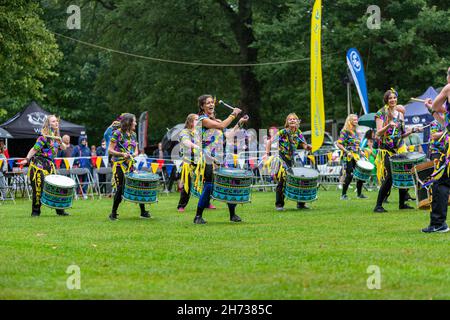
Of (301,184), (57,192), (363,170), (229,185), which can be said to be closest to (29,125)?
(363,170)

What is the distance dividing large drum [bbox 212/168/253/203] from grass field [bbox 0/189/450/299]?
0.42 metres

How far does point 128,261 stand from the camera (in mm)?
9023

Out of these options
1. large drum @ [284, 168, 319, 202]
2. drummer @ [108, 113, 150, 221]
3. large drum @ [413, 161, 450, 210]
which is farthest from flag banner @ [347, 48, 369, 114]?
large drum @ [413, 161, 450, 210]

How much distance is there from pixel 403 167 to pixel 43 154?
6256 millimetres

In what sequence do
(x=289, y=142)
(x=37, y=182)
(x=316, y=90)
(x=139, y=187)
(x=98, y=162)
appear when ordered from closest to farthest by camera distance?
(x=139, y=187) → (x=37, y=182) → (x=289, y=142) → (x=316, y=90) → (x=98, y=162)

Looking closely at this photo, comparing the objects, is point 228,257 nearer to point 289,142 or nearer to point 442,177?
point 442,177

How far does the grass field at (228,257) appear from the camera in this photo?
7129 mm

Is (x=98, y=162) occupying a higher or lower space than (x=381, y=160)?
lower

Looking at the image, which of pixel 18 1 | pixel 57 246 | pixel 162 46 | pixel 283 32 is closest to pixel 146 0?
pixel 162 46

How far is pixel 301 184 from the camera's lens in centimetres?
1639

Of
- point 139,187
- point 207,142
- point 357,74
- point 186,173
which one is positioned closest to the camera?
point 207,142

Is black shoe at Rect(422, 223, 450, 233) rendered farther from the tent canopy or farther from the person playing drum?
the tent canopy

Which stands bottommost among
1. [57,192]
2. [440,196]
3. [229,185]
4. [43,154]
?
[57,192]

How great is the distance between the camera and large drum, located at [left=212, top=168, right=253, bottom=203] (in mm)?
13242
